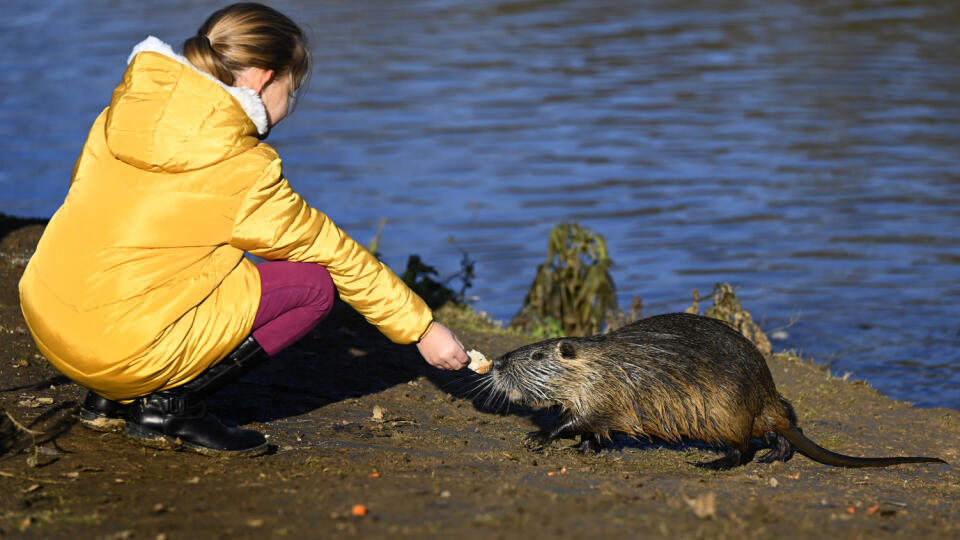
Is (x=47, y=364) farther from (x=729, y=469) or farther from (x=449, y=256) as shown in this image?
(x=449, y=256)

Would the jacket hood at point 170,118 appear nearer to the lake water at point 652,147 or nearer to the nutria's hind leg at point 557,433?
the lake water at point 652,147

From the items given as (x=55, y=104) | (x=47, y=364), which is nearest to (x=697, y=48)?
(x=55, y=104)

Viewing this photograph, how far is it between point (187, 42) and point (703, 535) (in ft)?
7.91

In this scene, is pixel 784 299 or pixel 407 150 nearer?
pixel 784 299

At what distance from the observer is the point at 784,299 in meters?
9.15

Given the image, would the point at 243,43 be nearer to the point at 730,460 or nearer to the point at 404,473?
the point at 404,473

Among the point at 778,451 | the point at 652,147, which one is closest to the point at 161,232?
the point at 778,451

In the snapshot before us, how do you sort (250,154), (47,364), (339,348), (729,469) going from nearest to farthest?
(250,154) < (729,469) < (47,364) < (339,348)

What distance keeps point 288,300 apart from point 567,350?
1.37 meters

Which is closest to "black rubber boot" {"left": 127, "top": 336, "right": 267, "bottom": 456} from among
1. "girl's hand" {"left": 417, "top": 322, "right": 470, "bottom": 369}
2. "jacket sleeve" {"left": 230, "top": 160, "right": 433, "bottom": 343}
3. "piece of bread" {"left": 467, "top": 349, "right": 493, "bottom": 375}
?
"jacket sleeve" {"left": 230, "top": 160, "right": 433, "bottom": 343}

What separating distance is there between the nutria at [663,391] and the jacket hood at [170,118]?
181 centimetres

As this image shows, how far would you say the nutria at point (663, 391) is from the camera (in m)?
4.90

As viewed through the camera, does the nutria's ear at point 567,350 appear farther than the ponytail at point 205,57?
Yes

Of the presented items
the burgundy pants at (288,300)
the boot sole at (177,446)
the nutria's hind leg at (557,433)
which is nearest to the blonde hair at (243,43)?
the burgundy pants at (288,300)
